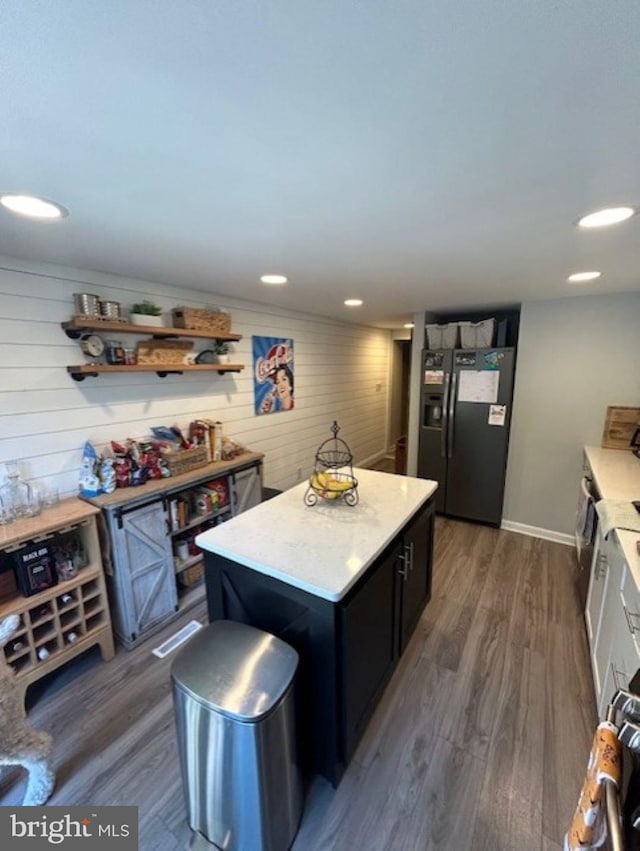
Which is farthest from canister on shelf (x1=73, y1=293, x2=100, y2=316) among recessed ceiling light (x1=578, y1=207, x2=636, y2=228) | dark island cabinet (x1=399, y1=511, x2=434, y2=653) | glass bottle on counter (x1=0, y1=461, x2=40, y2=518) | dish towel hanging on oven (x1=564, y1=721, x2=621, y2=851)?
dish towel hanging on oven (x1=564, y1=721, x2=621, y2=851)

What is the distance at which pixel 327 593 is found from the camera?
48.9 inches

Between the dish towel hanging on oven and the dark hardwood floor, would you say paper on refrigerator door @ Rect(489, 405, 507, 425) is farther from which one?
the dish towel hanging on oven

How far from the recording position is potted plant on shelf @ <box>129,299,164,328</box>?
90.7 inches

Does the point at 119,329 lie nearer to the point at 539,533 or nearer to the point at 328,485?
the point at 328,485

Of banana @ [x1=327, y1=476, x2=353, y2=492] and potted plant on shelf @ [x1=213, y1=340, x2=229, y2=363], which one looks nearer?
banana @ [x1=327, y1=476, x2=353, y2=492]

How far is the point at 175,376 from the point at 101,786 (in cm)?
225

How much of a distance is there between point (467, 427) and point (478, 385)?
0.43 meters

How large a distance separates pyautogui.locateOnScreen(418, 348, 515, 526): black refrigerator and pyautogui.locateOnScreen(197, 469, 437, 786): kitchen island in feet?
→ 6.32

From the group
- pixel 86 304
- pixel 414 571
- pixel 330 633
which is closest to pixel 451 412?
pixel 414 571

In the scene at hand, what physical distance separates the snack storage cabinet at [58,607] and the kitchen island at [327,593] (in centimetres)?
82

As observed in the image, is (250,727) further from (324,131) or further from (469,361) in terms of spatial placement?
(469,361)

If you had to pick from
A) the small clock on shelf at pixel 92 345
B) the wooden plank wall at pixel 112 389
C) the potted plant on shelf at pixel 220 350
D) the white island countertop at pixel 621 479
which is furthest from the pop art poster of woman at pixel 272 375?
the white island countertop at pixel 621 479

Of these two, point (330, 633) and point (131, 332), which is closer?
point (330, 633)

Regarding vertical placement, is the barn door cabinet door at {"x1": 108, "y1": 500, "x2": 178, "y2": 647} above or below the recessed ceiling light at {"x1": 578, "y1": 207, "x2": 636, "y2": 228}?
below
